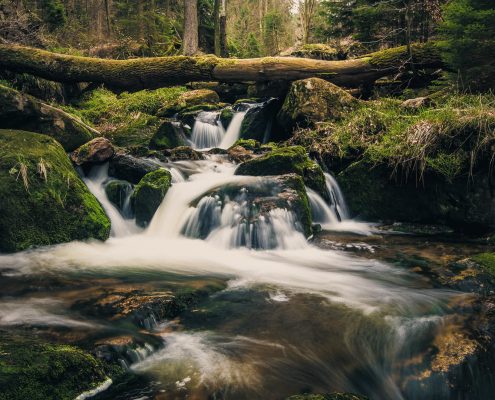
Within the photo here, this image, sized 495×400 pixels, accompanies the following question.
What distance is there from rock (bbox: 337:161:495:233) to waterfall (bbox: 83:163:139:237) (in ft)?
13.7

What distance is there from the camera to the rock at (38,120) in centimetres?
744

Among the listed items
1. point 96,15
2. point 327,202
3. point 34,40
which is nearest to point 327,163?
point 327,202

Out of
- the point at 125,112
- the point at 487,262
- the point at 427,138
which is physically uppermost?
the point at 125,112

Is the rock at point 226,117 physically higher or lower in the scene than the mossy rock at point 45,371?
higher

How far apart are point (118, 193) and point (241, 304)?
14.3 ft

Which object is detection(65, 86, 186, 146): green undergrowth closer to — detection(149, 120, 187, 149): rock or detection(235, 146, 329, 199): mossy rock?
detection(149, 120, 187, 149): rock

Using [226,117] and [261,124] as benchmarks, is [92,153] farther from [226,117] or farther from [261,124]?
[226,117]

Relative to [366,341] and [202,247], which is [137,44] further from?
[366,341]

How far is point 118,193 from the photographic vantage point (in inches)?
299

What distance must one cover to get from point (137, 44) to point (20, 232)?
21.3 metres

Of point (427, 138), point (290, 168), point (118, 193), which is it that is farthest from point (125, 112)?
point (427, 138)

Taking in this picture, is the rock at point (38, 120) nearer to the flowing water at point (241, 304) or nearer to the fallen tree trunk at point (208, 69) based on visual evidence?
the flowing water at point (241, 304)

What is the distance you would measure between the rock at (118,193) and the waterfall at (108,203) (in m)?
0.04

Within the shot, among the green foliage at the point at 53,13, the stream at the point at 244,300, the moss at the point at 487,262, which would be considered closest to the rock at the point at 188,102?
the stream at the point at 244,300
